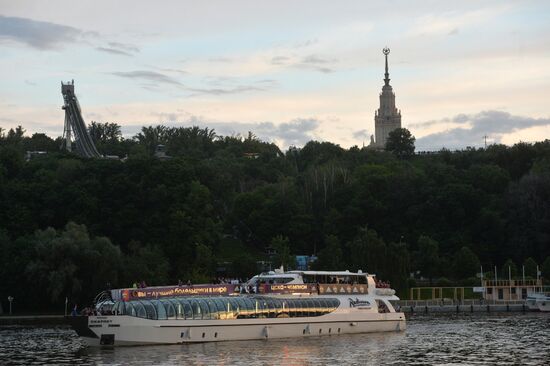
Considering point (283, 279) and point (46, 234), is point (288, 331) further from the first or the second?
point (46, 234)

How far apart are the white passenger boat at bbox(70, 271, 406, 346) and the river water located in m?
1.42

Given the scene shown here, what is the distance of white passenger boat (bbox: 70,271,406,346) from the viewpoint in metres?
87.6

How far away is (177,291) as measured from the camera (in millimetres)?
95062

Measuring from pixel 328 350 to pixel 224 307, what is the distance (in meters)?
11.4

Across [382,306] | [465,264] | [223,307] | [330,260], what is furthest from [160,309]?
[465,264]

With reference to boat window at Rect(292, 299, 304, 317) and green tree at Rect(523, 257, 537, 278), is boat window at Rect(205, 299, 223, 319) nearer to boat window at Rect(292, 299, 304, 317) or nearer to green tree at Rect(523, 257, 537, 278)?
boat window at Rect(292, 299, 304, 317)

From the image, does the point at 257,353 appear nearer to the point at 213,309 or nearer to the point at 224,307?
the point at 213,309

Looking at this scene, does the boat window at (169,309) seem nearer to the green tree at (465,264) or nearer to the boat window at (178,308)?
the boat window at (178,308)

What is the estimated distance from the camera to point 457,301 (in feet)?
493

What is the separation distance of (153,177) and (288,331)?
266ft

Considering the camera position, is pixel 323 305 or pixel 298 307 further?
pixel 323 305

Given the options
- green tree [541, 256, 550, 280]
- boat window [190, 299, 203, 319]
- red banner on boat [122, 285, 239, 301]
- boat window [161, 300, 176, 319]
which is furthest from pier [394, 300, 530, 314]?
boat window [161, 300, 176, 319]

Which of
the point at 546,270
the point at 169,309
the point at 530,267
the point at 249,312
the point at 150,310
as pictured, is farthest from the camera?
the point at 530,267

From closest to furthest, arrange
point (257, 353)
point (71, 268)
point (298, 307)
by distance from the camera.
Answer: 1. point (257, 353)
2. point (298, 307)
3. point (71, 268)
